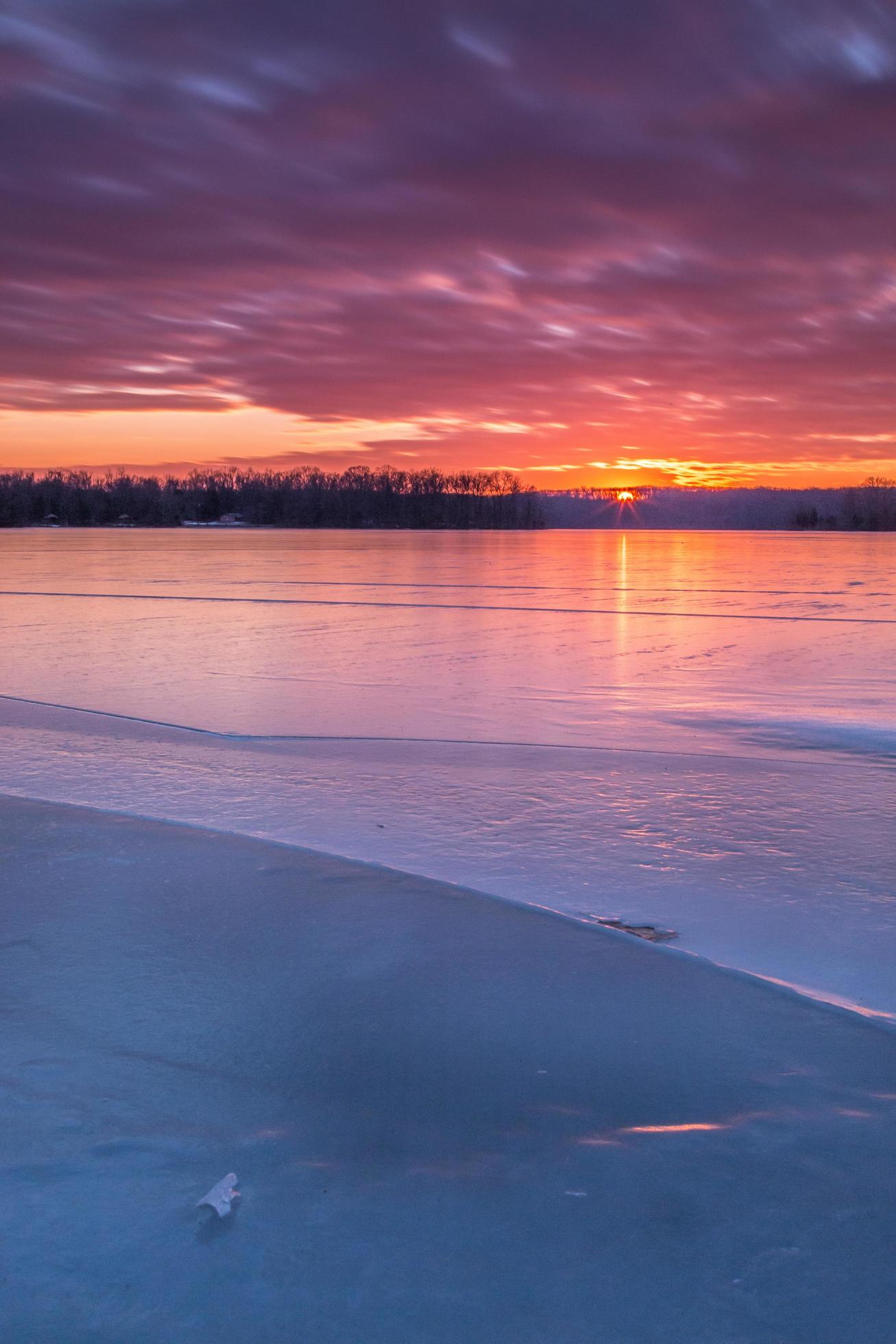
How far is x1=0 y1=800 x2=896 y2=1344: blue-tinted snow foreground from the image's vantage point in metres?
1.89

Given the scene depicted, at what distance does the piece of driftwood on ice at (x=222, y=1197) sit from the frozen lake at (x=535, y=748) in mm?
1755

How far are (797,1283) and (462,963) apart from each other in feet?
5.01

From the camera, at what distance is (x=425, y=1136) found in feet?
7.89

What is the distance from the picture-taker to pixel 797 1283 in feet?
6.32

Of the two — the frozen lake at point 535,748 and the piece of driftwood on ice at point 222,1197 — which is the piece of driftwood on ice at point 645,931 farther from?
the piece of driftwood on ice at point 222,1197

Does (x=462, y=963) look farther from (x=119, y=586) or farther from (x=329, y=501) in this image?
(x=329, y=501)

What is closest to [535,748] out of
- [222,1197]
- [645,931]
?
[645,931]

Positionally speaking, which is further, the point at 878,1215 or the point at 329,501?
the point at 329,501

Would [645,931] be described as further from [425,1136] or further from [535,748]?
[535,748]

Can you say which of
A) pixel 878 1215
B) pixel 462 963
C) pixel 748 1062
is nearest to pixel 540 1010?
pixel 462 963

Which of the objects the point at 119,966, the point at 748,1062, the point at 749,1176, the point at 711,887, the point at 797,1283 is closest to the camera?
the point at 797,1283

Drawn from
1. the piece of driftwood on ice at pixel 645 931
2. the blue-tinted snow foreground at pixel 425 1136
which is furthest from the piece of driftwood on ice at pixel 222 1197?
the piece of driftwood on ice at pixel 645 931

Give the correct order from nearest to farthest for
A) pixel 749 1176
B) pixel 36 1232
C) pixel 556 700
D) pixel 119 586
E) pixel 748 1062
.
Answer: pixel 36 1232
pixel 749 1176
pixel 748 1062
pixel 556 700
pixel 119 586

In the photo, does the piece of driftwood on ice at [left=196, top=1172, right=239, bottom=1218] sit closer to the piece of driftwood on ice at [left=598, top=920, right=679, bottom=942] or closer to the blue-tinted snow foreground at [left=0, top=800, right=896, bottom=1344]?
the blue-tinted snow foreground at [left=0, top=800, right=896, bottom=1344]
